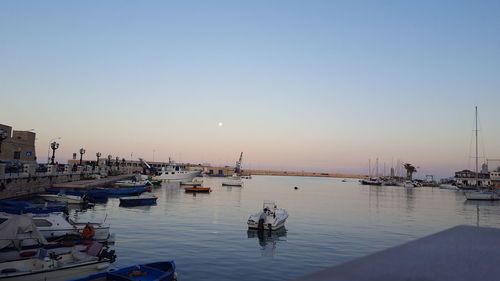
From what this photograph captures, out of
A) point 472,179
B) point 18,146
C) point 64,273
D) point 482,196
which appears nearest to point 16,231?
point 64,273

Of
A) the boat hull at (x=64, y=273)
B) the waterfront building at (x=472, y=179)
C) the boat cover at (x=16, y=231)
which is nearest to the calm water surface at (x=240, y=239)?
the boat hull at (x=64, y=273)

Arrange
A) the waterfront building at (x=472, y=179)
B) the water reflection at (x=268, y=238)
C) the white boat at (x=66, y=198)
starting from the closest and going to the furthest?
the water reflection at (x=268, y=238)
the white boat at (x=66, y=198)
the waterfront building at (x=472, y=179)

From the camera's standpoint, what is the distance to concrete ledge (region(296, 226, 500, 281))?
2.87 metres

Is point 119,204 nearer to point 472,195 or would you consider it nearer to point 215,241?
point 215,241

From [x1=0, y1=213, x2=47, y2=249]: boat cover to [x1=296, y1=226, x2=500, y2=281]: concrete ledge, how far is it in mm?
24737

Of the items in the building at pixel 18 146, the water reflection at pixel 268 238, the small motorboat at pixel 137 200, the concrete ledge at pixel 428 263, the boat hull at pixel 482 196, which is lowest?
the water reflection at pixel 268 238

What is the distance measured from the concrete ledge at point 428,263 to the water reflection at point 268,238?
25.7 meters

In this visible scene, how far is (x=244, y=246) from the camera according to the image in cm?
3141

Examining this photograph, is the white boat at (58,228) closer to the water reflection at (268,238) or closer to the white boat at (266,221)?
the water reflection at (268,238)

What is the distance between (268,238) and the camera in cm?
3525

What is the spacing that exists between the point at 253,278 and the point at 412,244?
64.8 ft

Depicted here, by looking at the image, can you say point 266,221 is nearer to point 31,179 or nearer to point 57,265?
point 57,265

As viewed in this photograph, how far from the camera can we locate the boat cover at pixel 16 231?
21.9 meters

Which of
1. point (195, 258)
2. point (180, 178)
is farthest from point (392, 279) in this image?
point (180, 178)
